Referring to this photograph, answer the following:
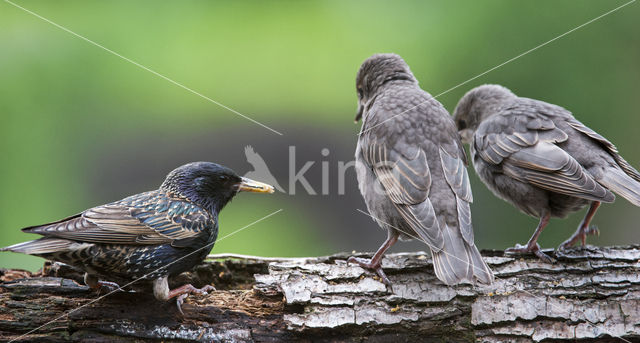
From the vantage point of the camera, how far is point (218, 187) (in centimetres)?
437

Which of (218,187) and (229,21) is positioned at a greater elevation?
(229,21)

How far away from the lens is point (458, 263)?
3.65m

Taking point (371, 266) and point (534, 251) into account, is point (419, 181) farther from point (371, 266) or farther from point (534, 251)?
point (534, 251)

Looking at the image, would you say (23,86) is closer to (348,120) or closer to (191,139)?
(191,139)

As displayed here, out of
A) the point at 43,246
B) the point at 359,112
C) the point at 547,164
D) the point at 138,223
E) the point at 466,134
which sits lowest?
the point at 43,246

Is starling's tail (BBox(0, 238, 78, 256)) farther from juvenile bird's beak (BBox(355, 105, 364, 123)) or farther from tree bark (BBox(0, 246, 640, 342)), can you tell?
juvenile bird's beak (BBox(355, 105, 364, 123))

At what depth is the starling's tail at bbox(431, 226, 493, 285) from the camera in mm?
3576

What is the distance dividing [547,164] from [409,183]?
4.14 feet

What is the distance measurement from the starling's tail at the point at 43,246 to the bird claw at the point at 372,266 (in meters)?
1.96

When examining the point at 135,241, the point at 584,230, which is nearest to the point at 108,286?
the point at 135,241

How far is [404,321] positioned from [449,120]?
73.9 inches

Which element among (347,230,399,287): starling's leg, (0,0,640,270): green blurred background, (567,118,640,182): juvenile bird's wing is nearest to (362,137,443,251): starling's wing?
(347,230,399,287): starling's leg

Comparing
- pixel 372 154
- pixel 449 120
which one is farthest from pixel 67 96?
pixel 449 120

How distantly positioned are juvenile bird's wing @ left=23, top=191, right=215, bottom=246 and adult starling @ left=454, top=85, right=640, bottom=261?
259 cm
